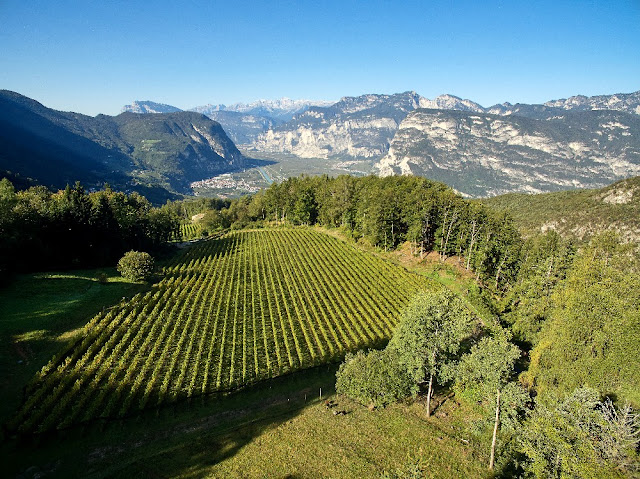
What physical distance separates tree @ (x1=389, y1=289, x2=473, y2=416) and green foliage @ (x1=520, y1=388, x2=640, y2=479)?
343 inches

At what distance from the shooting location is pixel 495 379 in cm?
2402

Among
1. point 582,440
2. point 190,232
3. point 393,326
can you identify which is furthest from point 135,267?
point 190,232

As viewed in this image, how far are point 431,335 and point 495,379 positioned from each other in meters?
5.82

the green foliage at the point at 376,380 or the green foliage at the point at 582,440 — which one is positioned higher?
the green foliage at the point at 582,440

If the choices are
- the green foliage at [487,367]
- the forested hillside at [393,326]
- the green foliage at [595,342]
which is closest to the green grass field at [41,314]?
the forested hillside at [393,326]

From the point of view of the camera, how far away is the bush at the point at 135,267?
57.2m

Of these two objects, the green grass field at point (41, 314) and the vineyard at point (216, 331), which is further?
the green grass field at point (41, 314)

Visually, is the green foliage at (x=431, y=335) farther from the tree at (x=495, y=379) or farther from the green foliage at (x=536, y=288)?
the green foliage at (x=536, y=288)

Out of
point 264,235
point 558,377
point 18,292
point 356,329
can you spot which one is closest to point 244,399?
point 356,329

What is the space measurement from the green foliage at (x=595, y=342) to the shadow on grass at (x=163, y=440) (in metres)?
22.2

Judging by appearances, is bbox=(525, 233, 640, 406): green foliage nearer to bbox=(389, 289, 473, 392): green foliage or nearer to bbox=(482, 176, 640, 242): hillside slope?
bbox=(389, 289, 473, 392): green foliage

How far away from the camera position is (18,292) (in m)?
45.6

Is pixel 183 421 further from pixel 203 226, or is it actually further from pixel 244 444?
pixel 203 226

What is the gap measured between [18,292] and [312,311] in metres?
42.6
